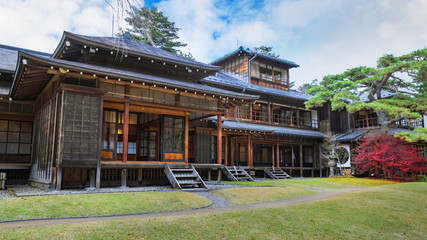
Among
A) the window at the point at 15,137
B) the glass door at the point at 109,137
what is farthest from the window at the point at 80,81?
the window at the point at 15,137

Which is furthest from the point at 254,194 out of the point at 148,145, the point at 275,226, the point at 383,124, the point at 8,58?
the point at 383,124

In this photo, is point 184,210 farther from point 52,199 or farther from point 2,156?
point 2,156

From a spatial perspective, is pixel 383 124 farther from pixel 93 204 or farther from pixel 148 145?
pixel 93 204

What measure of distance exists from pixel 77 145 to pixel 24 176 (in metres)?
5.81

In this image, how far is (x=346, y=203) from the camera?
1138cm

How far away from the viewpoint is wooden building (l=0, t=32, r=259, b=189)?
11453 mm

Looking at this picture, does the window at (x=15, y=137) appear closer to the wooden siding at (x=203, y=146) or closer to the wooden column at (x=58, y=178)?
the wooden column at (x=58, y=178)

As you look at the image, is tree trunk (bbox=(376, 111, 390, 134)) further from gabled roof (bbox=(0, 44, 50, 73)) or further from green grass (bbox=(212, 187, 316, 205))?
gabled roof (bbox=(0, 44, 50, 73))

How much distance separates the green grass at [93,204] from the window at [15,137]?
304 inches

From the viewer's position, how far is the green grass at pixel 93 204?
766 centimetres

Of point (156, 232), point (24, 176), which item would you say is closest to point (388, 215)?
point (156, 232)

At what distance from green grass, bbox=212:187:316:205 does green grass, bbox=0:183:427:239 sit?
1.84 meters

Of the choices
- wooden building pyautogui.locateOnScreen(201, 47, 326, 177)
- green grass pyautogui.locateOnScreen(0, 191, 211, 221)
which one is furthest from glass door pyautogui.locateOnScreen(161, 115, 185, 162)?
wooden building pyautogui.locateOnScreen(201, 47, 326, 177)

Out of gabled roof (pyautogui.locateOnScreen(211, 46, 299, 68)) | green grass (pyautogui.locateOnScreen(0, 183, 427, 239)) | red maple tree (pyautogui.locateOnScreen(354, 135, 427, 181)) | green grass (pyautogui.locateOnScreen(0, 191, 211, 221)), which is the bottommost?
green grass (pyautogui.locateOnScreen(0, 183, 427, 239))
